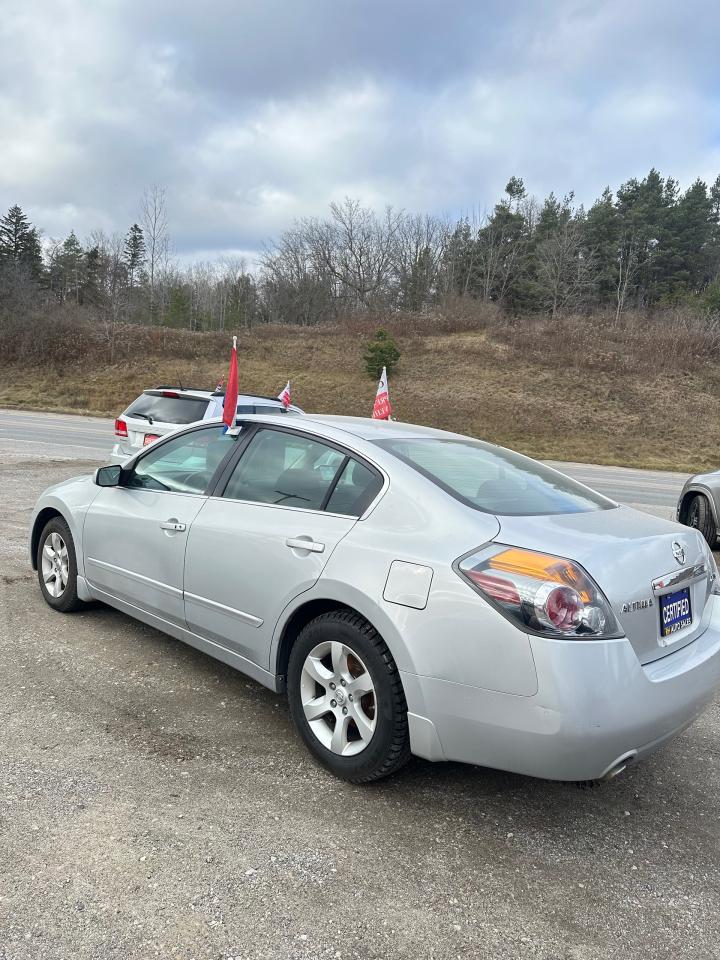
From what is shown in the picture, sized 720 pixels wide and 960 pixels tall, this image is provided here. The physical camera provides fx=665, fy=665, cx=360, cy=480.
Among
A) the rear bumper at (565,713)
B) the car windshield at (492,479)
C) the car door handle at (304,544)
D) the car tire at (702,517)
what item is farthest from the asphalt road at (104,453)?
the car door handle at (304,544)

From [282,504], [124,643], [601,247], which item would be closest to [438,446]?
[282,504]

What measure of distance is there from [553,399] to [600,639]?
1236 inches

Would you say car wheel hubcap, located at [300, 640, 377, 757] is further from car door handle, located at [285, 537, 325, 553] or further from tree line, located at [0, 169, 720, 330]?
tree line, located at [0, 169, 720, 330]

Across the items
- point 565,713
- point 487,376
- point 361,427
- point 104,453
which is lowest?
point 104,453

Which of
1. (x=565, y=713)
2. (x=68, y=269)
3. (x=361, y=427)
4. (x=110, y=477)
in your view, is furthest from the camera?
(x=68, y=269)

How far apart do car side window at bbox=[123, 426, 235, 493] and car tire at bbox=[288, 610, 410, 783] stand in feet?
4.11

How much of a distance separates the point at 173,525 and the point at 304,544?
3.41ft

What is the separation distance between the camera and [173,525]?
3.63m

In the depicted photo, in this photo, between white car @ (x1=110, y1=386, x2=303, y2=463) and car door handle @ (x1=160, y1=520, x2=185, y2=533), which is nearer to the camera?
car door handle @ (x1=160, y1=520, x2=185, y2=533)

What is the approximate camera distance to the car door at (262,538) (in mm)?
2959

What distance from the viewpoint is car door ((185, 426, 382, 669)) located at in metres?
2.96

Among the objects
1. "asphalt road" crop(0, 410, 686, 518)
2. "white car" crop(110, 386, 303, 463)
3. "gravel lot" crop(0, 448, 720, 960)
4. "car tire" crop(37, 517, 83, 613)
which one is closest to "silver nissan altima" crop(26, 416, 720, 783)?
"gravel lot" crop(0, 448, 720, 960)

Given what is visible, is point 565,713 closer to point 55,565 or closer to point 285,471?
point 285,471

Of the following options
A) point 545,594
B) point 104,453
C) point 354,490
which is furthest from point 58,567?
point 104,453
